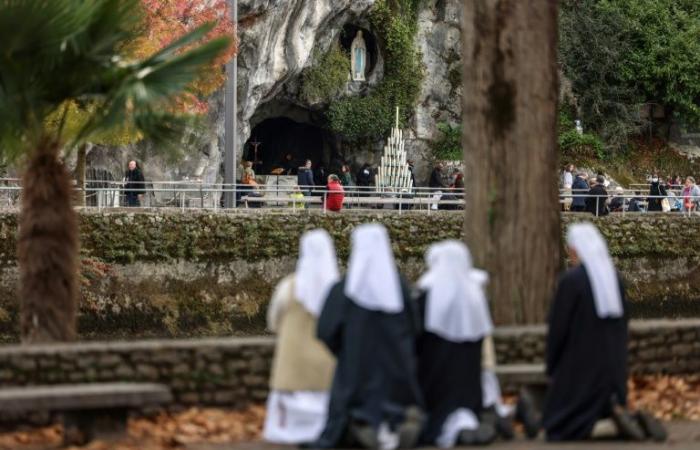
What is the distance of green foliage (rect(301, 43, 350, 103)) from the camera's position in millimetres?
54500

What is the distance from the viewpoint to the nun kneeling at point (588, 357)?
12781 mm

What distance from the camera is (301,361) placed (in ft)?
42.7

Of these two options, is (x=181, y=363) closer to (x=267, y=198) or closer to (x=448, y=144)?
(x=267, y=198)

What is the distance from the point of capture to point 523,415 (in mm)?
13266

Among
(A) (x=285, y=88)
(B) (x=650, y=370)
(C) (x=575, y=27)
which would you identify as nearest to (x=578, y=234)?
(B) (x=650, y=370)

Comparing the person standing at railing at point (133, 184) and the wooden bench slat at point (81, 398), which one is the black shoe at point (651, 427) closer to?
the wooden bench slat at point (81, 398)

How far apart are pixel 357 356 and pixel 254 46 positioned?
38.8m

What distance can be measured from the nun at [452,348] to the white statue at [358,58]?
4369 cm

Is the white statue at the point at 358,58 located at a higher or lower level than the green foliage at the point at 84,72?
higher

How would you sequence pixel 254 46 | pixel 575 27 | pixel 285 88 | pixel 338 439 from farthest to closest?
pixel 575 27
pixel 285 88
pixel 254 46
pixel 338 439

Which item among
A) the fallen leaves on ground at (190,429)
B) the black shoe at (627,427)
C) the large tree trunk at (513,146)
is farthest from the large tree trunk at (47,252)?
the black shoe at (627,427)

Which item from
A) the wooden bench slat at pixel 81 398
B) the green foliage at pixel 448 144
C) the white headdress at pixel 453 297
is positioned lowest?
the wooden bench slat at pixel 81 398

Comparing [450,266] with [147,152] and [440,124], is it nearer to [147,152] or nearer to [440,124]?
[147,152]

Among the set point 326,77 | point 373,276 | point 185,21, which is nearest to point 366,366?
point 373,276
